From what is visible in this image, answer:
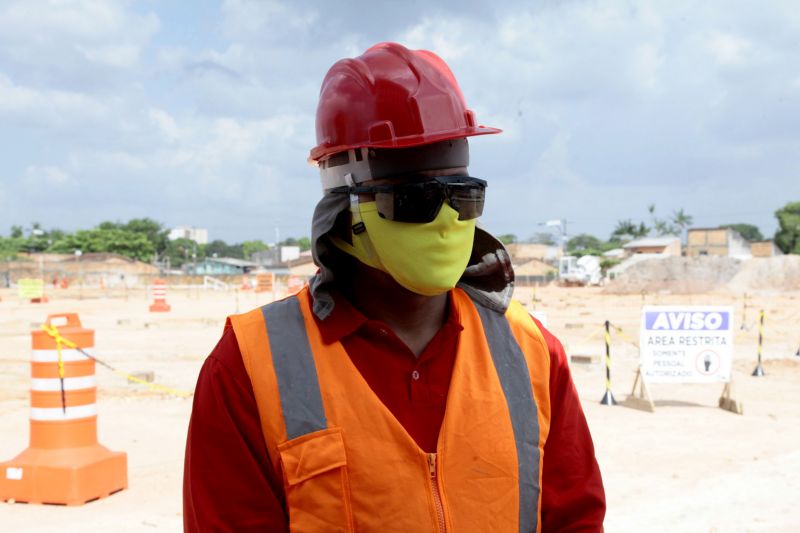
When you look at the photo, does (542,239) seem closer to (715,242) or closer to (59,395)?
(715,242)

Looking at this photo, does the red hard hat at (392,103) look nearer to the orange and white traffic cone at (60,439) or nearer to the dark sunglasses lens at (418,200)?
the dark sunglasses lens at (418,200)

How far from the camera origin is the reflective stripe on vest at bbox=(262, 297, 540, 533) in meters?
2.04

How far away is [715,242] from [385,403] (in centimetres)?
9993

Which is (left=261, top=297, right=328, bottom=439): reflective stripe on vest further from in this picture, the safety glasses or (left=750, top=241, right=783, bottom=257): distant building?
(left=750, top=241, right=783, bottom=257): distant building

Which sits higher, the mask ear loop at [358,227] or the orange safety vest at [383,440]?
the mask ear loop at [358,227]

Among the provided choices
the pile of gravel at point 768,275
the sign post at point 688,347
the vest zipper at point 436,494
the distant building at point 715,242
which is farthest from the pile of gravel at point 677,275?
the vest zipper at point 436,494

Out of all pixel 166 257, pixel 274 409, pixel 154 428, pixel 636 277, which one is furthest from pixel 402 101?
pixel 166 257

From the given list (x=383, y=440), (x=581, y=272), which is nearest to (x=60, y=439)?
(x=383, y=440)

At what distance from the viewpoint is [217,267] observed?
126875 millimetres

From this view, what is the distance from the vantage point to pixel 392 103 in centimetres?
220

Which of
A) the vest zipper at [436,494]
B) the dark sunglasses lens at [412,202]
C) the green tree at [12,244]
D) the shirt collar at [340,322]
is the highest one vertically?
the green tree at [12,244]

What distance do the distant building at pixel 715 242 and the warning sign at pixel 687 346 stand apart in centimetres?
8538

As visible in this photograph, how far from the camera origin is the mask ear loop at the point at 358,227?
7.38ft

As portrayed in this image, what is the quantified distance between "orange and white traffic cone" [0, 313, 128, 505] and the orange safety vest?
17.3 feet
